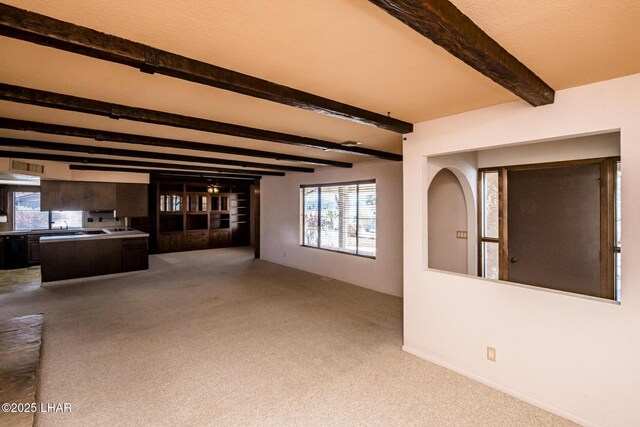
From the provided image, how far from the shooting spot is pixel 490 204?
170 inches

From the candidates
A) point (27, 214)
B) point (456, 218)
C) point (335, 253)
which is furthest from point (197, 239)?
point (456, 218)

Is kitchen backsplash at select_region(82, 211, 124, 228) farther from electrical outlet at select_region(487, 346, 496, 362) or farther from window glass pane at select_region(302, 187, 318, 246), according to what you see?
electrical outlet at select_region(487, 346, 496, 362)

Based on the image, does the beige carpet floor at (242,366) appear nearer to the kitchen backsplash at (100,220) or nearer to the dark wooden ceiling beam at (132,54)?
the dark wooden ceiling beam at (132,54)

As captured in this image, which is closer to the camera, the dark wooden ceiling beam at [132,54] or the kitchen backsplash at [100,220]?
the dark wooden ceiling beam at [132,54]

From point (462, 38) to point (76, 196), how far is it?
27.5 feet

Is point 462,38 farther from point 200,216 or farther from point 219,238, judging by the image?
point 200,216

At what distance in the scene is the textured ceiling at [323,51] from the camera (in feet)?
4.32

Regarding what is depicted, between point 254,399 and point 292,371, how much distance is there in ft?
1.62

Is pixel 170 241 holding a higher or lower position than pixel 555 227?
lower

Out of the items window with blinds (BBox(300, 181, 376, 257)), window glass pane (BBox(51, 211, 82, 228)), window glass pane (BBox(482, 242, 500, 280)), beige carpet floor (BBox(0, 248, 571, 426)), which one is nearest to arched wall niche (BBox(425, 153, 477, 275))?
window glass pane (BBox(482, 242, 500, 280))

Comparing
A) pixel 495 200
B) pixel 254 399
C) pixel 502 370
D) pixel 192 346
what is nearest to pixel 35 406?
pixel 192 346

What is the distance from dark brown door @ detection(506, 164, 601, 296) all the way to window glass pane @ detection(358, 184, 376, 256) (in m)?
2.41

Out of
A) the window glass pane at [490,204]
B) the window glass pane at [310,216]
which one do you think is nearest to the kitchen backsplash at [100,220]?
the window glass pane at [310,216]

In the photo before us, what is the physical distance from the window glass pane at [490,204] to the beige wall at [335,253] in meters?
1.41
